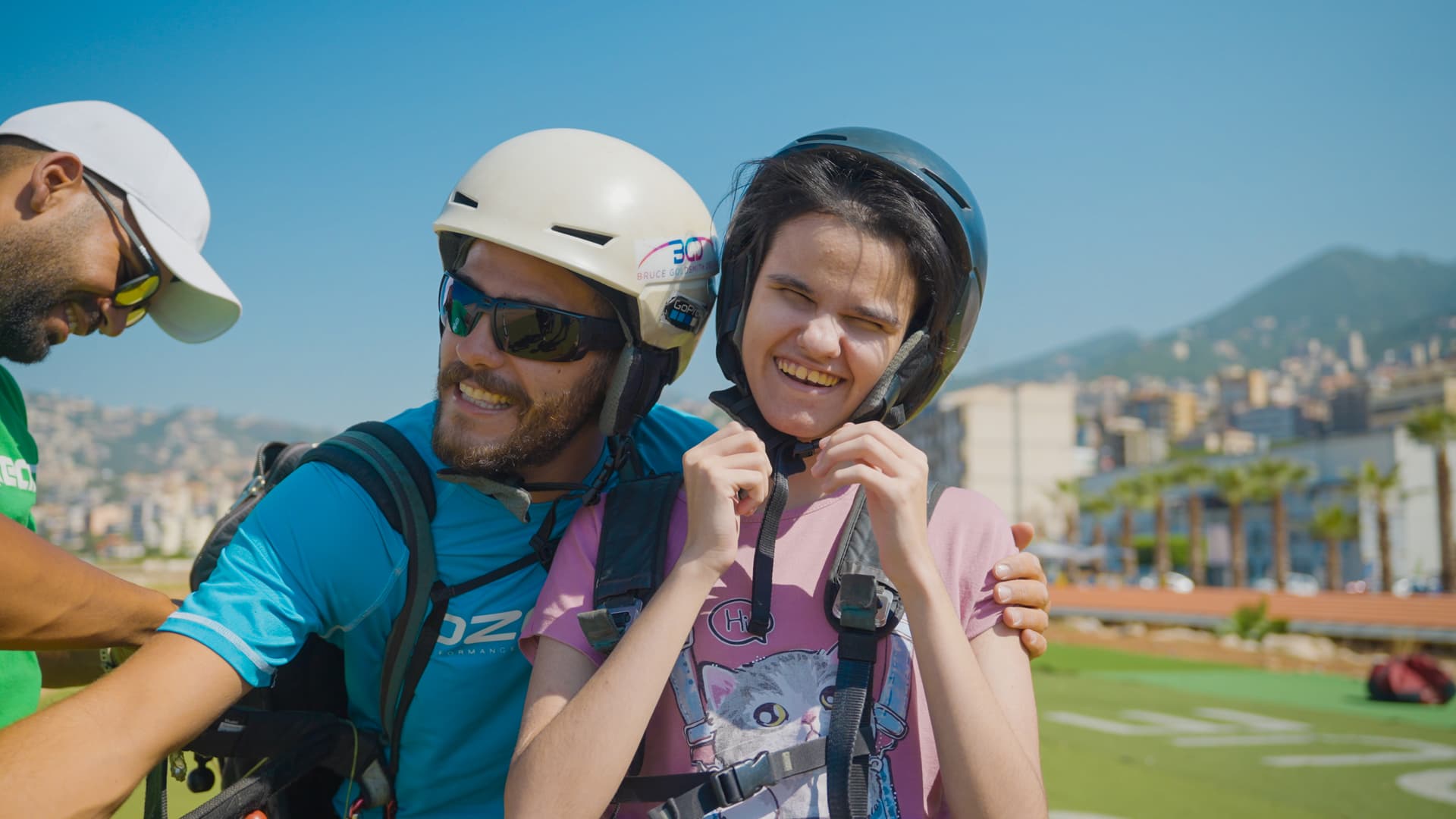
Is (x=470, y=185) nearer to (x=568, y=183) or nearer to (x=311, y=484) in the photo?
(x=568, y=183)

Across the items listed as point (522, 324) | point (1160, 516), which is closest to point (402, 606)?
point (522, 324)

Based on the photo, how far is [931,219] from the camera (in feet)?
9.68

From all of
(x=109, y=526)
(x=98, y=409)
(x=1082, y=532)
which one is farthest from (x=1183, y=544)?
(x=98, y=409)

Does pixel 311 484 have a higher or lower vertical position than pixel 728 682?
higher

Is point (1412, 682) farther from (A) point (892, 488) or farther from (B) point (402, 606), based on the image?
(B) point (402, 606)

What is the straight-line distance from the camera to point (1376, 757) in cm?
1400

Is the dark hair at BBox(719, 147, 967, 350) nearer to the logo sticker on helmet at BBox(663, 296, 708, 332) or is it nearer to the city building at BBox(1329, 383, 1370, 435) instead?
the logo sticker on helmet at BBox(663, 296, 708, 332)

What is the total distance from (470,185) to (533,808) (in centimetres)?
196

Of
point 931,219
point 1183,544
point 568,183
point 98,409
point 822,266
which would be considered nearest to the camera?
point 822,266

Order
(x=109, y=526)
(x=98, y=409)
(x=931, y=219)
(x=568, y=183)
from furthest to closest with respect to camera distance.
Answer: (x=98, y=409) → (x=109, y=526) → (x=568, y=183) → (x=931, y=219)

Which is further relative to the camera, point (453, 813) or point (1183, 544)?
point (1183, 544)

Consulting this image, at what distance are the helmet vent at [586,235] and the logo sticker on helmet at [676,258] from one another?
0.35 ft

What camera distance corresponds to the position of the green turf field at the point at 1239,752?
11383mm

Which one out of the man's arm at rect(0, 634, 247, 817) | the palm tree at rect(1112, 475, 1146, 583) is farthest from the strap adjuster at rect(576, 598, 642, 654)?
the palm tree at rect(1112, 475, 1146, 583)
